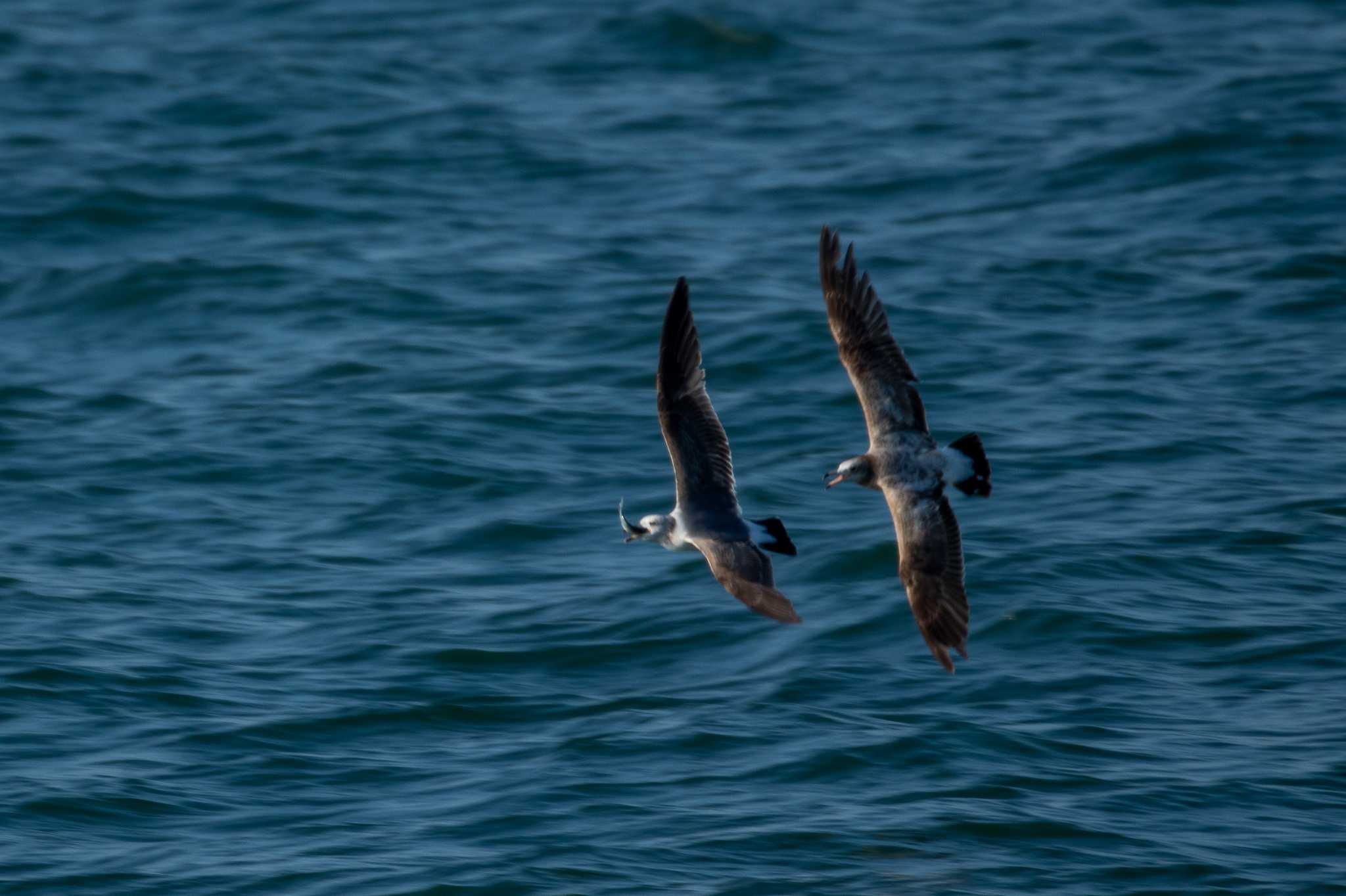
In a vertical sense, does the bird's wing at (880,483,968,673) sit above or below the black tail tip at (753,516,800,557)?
below

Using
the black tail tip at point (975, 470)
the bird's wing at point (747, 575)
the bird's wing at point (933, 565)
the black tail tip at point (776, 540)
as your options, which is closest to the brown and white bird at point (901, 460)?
the bird's wing at point (933, 565)

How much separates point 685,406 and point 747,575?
1220 millimetres

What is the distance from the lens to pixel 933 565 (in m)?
8.98

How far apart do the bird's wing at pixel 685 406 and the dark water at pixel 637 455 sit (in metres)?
1.29

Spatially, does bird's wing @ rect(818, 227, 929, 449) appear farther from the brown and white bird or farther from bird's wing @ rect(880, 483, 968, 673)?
bird's wing @ rect(880, 483, 968, 673)

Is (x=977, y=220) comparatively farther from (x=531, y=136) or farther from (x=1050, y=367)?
(x=531, y=136)

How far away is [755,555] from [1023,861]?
1.78 meters

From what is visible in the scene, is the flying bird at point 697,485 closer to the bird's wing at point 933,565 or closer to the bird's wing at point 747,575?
the bird's wing at point 747,575

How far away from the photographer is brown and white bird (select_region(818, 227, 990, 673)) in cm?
893

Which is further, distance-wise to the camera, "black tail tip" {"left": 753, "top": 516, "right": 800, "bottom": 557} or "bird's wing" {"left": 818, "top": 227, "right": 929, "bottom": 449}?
"bird's wing" {"left": 818, "top": 227, "right": 929, "bottom": 449}

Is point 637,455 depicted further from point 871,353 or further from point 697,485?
point 871,353

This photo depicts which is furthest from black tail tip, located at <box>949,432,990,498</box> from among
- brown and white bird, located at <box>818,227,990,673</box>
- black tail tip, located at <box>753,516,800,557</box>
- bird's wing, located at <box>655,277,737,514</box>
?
bird's wing, located at <box>655,277,737,514</box>

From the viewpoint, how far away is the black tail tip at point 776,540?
28.1ft

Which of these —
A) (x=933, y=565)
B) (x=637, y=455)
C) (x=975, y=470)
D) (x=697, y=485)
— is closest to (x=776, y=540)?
(x=697, y=485)
